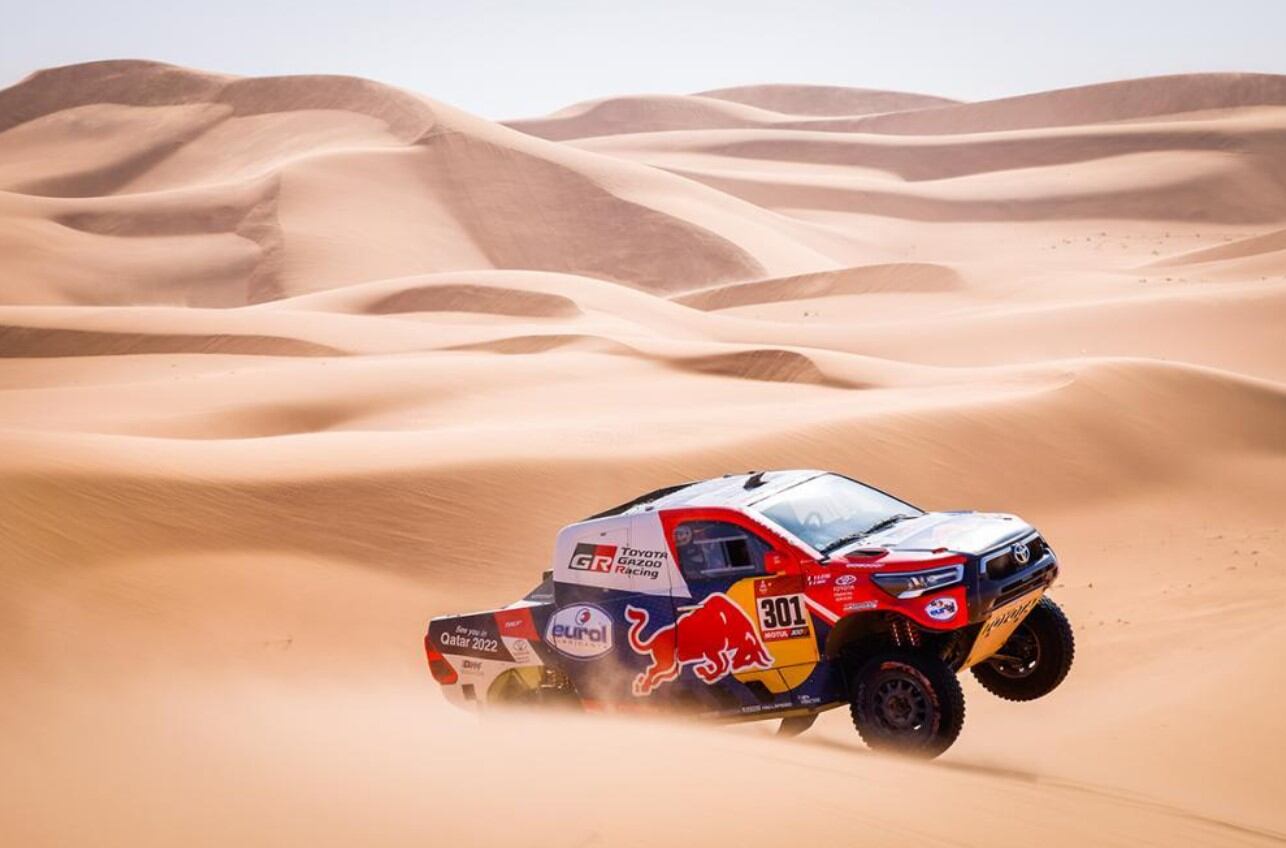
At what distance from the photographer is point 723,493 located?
905 centimetres

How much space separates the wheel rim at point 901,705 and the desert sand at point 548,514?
12.3 inches

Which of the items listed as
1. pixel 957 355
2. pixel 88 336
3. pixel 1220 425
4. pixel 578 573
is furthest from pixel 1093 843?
pixel 88 336

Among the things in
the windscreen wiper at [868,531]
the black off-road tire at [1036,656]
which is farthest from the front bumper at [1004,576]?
the windscreen wiper at [868,531]

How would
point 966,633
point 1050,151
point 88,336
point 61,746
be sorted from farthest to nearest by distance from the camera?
1. point 1050,151
2. point 88,336
3. point 966,633
4. point 61,746

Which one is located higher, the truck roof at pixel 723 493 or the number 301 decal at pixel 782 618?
the truck roof at pixel 723 493

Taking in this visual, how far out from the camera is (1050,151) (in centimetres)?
9950

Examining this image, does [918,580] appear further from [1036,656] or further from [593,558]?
[593,558]

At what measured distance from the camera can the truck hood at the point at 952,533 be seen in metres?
8.10

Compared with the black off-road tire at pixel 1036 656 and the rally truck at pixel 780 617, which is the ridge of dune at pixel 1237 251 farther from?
the rally truck at pixel 780 617

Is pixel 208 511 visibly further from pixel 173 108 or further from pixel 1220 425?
pixel 173 108

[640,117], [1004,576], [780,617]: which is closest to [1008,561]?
[1004,576]

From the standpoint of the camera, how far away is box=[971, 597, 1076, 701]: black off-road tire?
354 inches

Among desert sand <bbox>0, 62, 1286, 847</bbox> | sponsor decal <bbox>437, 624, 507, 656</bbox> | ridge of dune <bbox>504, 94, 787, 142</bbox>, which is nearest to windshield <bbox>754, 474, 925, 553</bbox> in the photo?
desert sand <bbox>0, 62, 1286, 847</bbox>

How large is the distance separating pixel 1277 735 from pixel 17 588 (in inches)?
315
